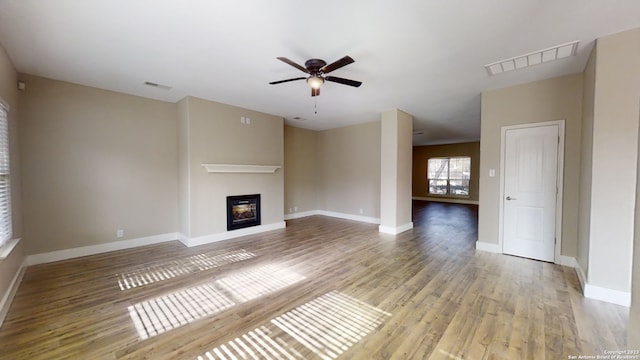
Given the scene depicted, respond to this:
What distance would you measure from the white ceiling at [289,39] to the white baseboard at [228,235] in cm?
270

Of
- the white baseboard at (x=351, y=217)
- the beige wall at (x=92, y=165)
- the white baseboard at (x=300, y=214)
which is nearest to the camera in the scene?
the beige wall at (x=92, y=165)

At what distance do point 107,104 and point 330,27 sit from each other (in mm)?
4110

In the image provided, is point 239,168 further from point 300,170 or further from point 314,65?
point 314,65

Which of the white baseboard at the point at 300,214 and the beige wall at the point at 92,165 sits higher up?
the beige wall at the point at 92,165

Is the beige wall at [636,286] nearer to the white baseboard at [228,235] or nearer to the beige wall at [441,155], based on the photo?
the white baseboard at [228,235]

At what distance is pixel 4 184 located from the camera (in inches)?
106

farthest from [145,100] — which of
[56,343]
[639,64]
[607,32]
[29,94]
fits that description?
[639,64]

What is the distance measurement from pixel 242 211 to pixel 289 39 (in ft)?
12.3

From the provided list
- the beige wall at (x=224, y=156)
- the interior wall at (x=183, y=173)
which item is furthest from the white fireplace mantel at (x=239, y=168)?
the interior wall at (x=183, y=173)

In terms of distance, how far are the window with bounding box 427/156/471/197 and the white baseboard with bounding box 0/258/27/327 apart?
12.6m

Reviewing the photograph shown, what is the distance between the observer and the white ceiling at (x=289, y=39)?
7.01ft

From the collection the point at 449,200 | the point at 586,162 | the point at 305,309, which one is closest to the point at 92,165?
the point at 305,309

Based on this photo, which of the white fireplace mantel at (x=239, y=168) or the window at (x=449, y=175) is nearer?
the white fireplace mantel at (x=239, y=168)

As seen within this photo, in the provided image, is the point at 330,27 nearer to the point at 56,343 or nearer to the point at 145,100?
the point at 56,343
